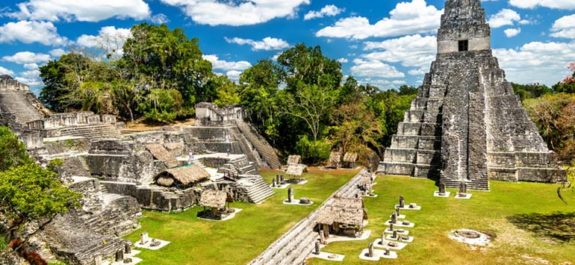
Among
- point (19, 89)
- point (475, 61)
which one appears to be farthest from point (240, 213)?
point (19, 89)

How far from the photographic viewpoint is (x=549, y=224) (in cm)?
1662

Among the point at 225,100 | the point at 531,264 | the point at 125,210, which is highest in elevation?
the point at 225,100

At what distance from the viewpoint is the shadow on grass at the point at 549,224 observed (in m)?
15.4

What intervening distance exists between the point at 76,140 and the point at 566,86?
44261 millimetres

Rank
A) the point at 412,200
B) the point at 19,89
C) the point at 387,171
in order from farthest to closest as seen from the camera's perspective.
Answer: the point at 19,89, the point at 387,171, the point at 412,200

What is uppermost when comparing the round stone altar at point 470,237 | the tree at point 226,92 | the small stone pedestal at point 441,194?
the tree at point 226,92

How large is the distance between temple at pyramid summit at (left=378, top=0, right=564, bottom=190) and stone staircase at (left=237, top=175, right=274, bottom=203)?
29.5ft

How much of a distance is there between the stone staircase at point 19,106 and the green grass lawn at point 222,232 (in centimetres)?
1335

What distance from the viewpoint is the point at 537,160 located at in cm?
2453

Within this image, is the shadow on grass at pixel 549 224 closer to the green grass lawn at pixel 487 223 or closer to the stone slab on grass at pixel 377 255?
the green grass lawn at pixel 487 223

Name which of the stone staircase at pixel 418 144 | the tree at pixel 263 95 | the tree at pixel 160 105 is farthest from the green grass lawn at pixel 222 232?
the tree at pixel 160 105

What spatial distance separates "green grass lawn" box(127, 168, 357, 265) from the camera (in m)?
13.6

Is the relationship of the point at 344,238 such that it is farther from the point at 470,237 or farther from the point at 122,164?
the point at 122,164

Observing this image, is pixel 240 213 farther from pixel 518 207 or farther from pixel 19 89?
pixel 19 89
